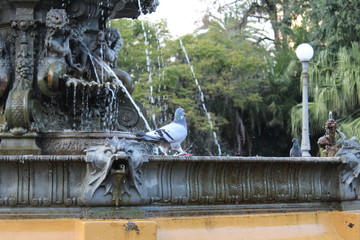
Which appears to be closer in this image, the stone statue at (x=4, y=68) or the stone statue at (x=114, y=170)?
the stone statue at (x=114, y=170)

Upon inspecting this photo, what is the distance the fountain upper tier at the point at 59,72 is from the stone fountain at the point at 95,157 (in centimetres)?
1

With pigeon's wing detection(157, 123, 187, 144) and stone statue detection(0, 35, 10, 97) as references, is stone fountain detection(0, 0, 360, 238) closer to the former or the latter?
stone statue detection(0, 35, 10, 97)

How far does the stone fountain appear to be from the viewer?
5.27 m

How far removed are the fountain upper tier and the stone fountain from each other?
0.01 metres

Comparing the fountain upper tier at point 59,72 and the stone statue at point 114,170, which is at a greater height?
the fountain upper tier at point 59,72

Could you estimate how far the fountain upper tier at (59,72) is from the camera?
6980 millimetres

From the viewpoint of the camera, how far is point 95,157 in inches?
202

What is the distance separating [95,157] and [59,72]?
216cm

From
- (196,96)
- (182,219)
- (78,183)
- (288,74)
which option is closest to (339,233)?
(182,219)

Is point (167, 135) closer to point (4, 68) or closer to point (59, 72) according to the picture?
point (59, 72)

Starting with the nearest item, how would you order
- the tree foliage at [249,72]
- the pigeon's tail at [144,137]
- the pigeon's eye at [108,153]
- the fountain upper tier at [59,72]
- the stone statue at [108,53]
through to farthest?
1. the pigeon's eye at [108,153]
2. the pigeon's tail at [144,137]
3. the fountain upper tier at [59,72]
4. the stone statue at [108,53]
5. the tree foliage at [249,72]

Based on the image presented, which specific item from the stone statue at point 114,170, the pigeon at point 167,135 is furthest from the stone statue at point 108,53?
the stone statue at point 114,170

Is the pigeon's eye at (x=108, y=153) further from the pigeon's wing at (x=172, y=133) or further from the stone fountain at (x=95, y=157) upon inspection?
the pigeon's wing at (x=172, y=133)

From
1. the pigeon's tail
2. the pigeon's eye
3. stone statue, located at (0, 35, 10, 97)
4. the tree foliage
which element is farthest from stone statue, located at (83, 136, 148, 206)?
the tree foliage
